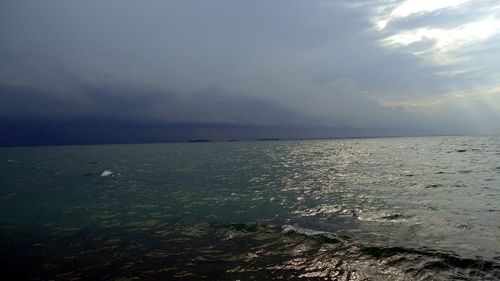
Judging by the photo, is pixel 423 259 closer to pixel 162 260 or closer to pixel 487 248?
pixel 487 248

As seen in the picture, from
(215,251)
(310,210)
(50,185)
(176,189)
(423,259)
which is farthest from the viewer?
(50,185)

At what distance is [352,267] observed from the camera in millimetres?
12438

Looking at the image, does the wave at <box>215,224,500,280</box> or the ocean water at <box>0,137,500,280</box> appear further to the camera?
the ocean water at <box>0,137,500,280</box>

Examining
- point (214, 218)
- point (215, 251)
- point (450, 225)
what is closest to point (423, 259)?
point (450, 225)

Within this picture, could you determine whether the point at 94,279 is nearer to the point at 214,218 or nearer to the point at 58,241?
the point at 58,241

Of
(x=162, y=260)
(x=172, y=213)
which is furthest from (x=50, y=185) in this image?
(x=162, y=260)

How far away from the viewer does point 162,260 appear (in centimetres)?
1391

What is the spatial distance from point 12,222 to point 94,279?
47.3ft

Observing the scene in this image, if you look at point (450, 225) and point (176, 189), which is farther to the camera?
point (176, 189)

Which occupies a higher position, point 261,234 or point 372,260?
point 372,260

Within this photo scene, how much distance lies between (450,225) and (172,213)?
693 inches

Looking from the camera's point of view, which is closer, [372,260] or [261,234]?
[372,260]

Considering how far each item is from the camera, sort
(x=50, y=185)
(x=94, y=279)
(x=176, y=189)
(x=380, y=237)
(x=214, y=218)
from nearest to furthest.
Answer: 1. (x=94, y=279)
2. (x=380, y=237)
3. (x=214, y=218)
4. (x=176, y=189)
5. (x=50, y=185)

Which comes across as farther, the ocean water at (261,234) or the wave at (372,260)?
the ocean water at (261,234)
